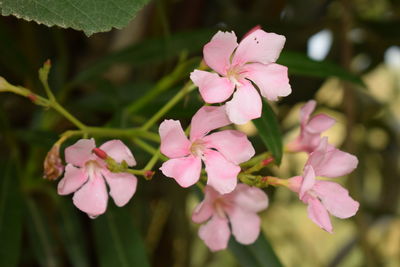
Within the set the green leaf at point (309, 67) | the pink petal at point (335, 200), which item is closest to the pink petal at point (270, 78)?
the pink petal at point (335, 200)

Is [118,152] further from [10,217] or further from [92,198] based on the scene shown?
[10,217]

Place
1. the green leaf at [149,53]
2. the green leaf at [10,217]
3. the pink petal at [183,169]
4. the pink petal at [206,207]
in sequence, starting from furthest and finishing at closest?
the green leaf at [149,53], the green leaf at [10,217], the pink petal at [206,207], the pink petal at [183,169]

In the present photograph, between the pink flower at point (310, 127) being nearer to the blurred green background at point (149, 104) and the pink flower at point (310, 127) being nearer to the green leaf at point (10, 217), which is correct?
the blurred green background at point (149, 104)

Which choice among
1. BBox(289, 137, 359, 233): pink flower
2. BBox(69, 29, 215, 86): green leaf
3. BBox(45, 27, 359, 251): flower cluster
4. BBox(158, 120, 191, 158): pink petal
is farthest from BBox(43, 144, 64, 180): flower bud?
BBox(69, 29, 215, 86): green leaf

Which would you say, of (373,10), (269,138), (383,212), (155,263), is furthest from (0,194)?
(373,10)

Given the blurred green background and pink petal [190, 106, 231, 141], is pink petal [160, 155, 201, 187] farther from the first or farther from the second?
the blurred green background
